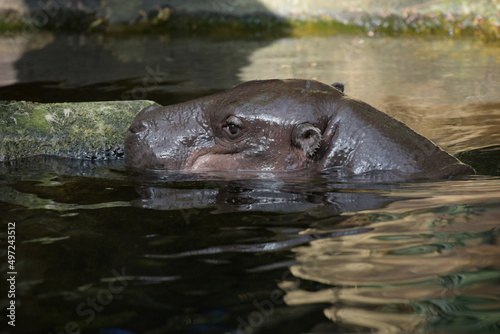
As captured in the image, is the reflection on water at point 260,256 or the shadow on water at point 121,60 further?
the shadow on water at point 121,60

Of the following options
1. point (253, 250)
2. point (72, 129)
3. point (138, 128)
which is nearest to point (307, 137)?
point (138, 128)

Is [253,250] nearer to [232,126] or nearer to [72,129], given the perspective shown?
[232,126]

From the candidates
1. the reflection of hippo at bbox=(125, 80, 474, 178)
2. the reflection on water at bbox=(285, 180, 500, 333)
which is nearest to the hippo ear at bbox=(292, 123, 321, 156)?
the reflection of hippo at bbox=(125, 80, 474, 178)

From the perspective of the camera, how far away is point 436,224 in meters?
4.05

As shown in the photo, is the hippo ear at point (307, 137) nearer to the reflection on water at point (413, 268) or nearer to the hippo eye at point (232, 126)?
the hippo eye at point (232, 126)

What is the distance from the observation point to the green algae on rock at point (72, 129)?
Answer: 255 inches

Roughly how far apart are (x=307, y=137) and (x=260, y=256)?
1778mm

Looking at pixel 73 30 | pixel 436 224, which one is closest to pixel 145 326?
pixel 436 224

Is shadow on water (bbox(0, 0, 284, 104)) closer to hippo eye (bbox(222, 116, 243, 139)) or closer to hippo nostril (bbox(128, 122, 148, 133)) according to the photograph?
hippo nostril (bbox(128, 122, 148, 133))

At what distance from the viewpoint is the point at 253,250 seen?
3.73 m

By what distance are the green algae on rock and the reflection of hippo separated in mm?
898

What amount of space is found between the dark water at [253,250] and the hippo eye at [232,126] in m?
0.42

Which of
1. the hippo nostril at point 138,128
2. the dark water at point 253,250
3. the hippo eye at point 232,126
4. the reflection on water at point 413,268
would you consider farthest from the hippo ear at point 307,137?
the hippo nostril at point 138,128

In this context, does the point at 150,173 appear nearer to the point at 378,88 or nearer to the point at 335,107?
the point at 335,107
